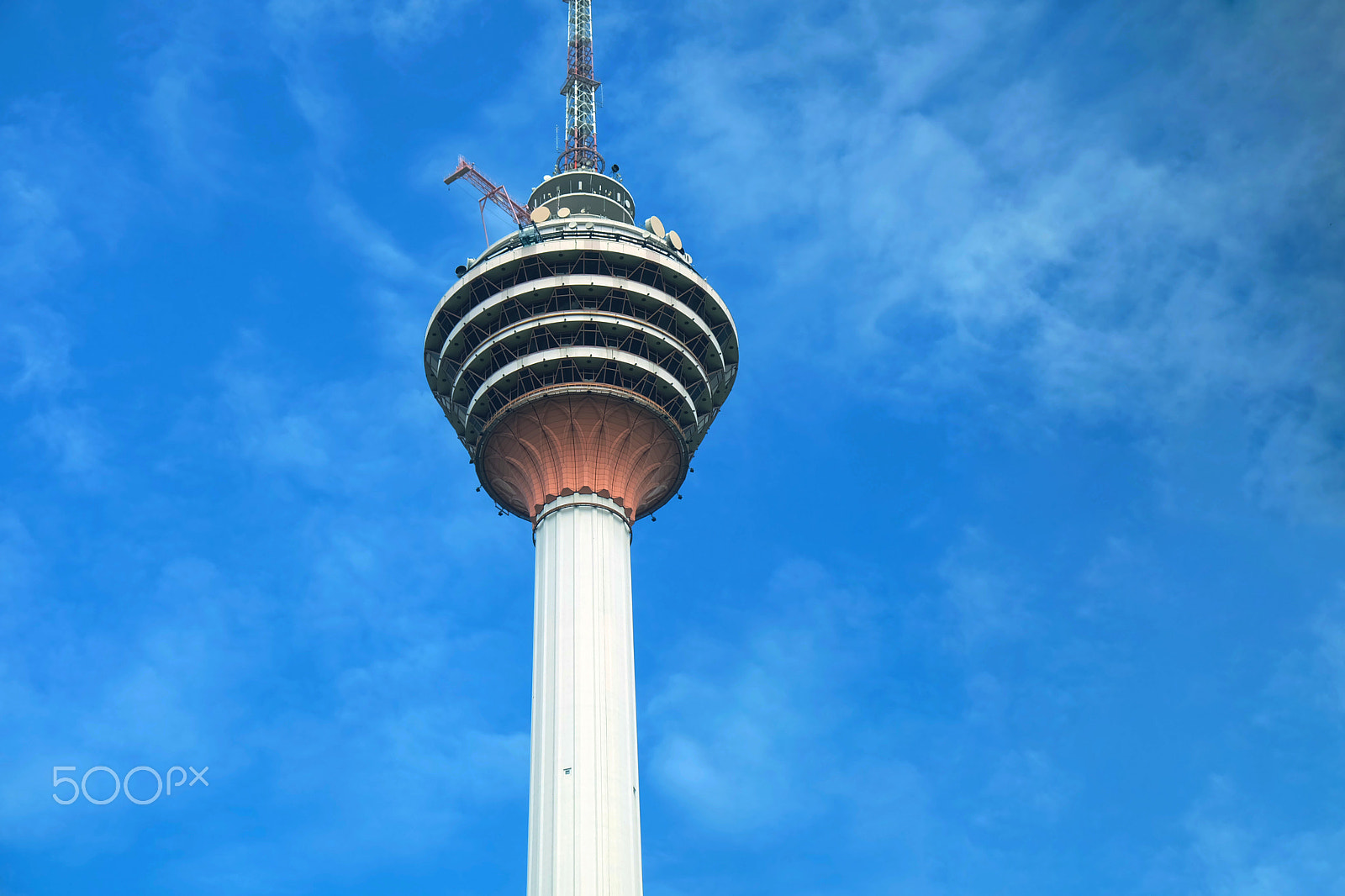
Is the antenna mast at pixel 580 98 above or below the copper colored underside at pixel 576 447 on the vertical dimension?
above

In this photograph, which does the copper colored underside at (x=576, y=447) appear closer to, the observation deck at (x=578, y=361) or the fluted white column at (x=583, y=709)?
the observation deck at (x=578, y=361)

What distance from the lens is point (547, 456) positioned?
260ft

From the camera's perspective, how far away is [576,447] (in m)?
78.7

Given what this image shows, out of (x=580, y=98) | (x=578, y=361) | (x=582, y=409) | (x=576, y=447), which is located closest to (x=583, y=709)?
(x=576, y=447)

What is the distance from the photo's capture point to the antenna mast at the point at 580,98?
323ft

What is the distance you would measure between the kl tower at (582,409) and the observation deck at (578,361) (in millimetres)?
103

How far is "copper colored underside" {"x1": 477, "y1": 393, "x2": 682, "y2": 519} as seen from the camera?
257ft

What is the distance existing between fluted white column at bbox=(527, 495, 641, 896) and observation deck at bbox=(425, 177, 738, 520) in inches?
122

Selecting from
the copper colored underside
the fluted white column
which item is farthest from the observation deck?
the fluted white column

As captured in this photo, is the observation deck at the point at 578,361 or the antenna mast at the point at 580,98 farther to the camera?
the antenna mast at the point at 580,98

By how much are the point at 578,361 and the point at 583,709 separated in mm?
21579

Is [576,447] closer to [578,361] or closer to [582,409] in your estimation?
[582,409]

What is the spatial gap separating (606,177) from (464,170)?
1051 centimetres

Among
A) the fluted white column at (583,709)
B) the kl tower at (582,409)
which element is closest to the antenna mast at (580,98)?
the kl tower at (582,409)
